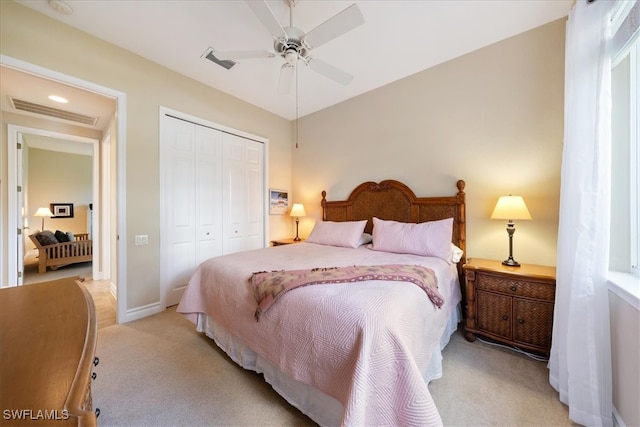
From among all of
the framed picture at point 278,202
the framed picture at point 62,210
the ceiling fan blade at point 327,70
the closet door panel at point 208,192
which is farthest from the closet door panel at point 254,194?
the framed picture at point 62,210

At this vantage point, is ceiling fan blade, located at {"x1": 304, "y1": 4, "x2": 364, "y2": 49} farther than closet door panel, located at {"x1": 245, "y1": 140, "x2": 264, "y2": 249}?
No

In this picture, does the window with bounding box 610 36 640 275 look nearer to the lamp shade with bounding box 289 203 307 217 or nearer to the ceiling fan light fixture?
the ceiling fan light fixture

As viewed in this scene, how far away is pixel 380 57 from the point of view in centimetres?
268

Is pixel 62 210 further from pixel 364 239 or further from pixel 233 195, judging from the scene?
pixel 364 239

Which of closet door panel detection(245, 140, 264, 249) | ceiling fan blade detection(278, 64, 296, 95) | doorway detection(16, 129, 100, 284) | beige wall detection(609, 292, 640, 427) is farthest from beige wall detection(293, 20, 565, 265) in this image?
doorway detection(16, 129, 100, 284)

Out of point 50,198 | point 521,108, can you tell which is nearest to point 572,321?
point 521,108

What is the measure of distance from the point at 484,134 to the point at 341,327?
8.54 ft

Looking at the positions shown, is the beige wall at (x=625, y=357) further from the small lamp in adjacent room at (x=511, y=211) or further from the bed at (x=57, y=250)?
the bed at (x=57, y=250)

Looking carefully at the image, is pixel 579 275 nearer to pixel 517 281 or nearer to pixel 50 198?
pixel 517 281

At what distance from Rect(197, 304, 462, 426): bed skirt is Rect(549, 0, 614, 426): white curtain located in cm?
74

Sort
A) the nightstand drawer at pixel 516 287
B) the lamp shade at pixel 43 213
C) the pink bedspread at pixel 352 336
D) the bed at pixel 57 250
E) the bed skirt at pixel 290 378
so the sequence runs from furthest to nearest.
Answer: the lamp shade at pixel 43 213 < the bed at pixel 57 250 < the nightstand drawer at pixel 516 287 < the bed skirt at pixel 290 378 < the pink bedspread at pixel 352 336

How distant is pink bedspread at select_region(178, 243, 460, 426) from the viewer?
103 cm

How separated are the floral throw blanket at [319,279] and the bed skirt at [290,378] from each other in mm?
435

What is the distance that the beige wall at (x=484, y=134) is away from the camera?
7.29 ft
